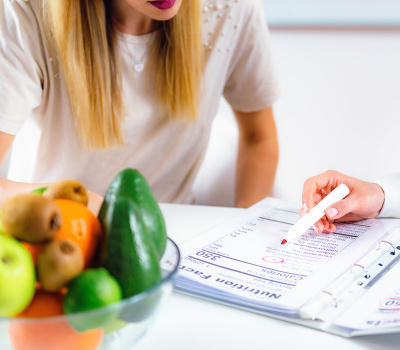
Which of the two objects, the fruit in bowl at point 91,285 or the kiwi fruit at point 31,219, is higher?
the kiwi fruit at point 31,219

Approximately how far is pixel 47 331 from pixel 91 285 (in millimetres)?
41

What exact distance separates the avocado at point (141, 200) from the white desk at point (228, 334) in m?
0.06

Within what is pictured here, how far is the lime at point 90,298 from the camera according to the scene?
1.12 ft

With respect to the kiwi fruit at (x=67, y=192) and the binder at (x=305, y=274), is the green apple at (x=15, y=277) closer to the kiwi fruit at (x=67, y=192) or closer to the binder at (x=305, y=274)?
the kiwi fruit at (x=67, y=192)

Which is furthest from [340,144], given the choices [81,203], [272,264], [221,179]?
[81,203]

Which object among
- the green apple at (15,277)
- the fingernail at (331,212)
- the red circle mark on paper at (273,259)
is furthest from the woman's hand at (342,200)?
the green apple at (15,277)

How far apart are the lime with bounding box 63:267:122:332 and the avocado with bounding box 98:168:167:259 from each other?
8cm

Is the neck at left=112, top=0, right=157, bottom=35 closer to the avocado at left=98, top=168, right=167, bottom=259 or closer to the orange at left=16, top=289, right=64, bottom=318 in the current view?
the avocado at left=98, top=168, right=167, bottom=259

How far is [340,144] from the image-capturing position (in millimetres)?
1517

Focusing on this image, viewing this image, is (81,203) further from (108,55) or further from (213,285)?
(108,55)

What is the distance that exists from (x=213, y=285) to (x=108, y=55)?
51cm

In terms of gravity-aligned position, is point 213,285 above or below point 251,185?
above

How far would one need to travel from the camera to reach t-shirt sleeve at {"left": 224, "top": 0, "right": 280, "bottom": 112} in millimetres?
1057

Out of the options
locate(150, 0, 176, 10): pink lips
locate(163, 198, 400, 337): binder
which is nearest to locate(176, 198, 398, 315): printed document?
locate(163, 198, 400, 337): binder
